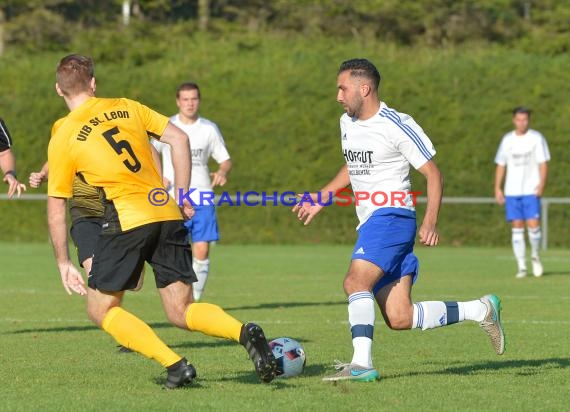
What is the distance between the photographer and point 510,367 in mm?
8109

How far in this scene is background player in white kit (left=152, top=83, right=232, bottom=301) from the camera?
12.5 m

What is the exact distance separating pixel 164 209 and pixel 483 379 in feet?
7.36

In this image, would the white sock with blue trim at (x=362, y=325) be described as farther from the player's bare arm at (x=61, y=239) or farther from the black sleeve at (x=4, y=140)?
the black sleeve at (x=4, y=140)

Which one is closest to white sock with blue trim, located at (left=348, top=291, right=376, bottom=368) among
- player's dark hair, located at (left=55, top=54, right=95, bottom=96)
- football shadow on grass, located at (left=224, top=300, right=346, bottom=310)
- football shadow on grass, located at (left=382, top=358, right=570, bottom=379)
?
football shadow on grass, located at (left=382, top=358, right=570, bottom=379)

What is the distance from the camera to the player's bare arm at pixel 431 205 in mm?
7168

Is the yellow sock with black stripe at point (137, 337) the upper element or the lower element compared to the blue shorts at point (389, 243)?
lower

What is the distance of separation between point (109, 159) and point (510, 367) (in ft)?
10.2

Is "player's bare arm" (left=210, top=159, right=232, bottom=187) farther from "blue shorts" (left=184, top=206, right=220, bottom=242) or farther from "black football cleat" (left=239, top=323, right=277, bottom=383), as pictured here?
"black football cleat" (left=239, top=323, right=277, bottom=383)

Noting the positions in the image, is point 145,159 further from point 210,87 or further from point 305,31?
point 305,31

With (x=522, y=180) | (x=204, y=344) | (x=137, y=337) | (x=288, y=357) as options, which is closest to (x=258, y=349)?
(x=137, y=337)

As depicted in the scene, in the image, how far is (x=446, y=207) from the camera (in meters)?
25.0

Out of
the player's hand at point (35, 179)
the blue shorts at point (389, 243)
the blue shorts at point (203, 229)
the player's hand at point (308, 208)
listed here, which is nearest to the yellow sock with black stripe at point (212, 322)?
the blue shorts at point (389, 243)

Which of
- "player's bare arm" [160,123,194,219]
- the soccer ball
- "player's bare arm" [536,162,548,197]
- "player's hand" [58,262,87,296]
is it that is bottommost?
the soccer ball

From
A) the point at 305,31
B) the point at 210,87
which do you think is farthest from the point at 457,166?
the point at 305,31
